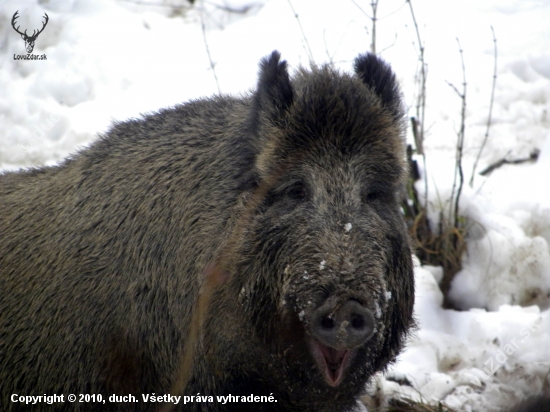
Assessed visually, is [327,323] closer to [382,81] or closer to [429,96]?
[382,81]

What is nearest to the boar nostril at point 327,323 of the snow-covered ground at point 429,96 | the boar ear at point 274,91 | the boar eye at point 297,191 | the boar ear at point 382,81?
the boar eye at point 297,191

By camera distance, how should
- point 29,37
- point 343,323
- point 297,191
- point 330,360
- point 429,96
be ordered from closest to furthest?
point 343,323
point 330,360
point 297,191
point 429,96
point 29,37

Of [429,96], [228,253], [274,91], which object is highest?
[429,96]

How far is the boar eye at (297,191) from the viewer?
3139mm

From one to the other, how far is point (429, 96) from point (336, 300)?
5330 mm

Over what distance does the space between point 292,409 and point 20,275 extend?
1666mm

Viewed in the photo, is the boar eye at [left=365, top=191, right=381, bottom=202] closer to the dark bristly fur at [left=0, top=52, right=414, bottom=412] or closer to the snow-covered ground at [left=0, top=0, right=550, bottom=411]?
the dark bristly fur at [left=0, top=52, right=414, bottom=412]

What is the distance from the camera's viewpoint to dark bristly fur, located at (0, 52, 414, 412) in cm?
302

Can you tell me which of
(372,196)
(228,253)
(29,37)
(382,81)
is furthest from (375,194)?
(29,37)

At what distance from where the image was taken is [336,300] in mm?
2637

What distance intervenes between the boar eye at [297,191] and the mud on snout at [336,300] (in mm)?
363

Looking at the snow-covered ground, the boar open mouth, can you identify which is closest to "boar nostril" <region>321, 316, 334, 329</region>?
the boar open mouth

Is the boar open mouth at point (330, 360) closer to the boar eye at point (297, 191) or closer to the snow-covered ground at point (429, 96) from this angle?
the boar eye at point (297, 191)

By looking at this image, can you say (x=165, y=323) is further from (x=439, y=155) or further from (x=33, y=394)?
(x=439, y=155)
